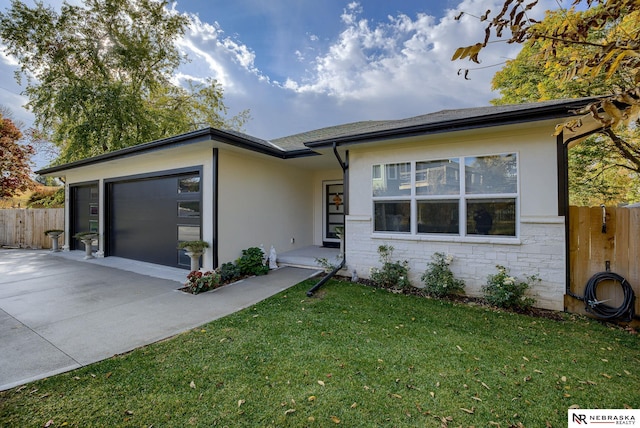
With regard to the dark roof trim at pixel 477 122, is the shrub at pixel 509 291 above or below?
below

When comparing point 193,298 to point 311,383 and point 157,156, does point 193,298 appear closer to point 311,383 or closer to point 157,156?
point 311,383

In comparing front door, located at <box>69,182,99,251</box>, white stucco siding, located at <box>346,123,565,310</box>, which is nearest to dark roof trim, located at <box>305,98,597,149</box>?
white stucco siding, located at <box>346,123,565,310</box>

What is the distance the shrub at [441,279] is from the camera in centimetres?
464

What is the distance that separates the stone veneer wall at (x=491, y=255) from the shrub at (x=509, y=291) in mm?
126

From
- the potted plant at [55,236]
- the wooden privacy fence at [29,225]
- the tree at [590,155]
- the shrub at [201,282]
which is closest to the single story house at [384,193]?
the shrub at [201,282]

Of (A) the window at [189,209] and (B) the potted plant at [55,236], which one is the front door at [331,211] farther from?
(B) the potted plant at [55,236]

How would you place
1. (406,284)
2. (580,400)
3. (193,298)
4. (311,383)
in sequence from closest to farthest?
(580,400) → (311,383) → (193,298) → (406,284)

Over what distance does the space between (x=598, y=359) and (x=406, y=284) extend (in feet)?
8.45

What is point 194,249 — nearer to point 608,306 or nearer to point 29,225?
point 608,306

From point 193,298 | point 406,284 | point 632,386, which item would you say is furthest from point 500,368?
point 193,298

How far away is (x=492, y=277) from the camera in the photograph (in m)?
4.39

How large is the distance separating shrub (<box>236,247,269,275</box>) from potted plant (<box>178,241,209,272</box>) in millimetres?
832

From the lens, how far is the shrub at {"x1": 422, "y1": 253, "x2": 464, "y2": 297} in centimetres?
464

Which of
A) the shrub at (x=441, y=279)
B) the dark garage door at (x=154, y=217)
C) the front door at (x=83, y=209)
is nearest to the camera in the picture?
the shrub at (x=441, y=279)
